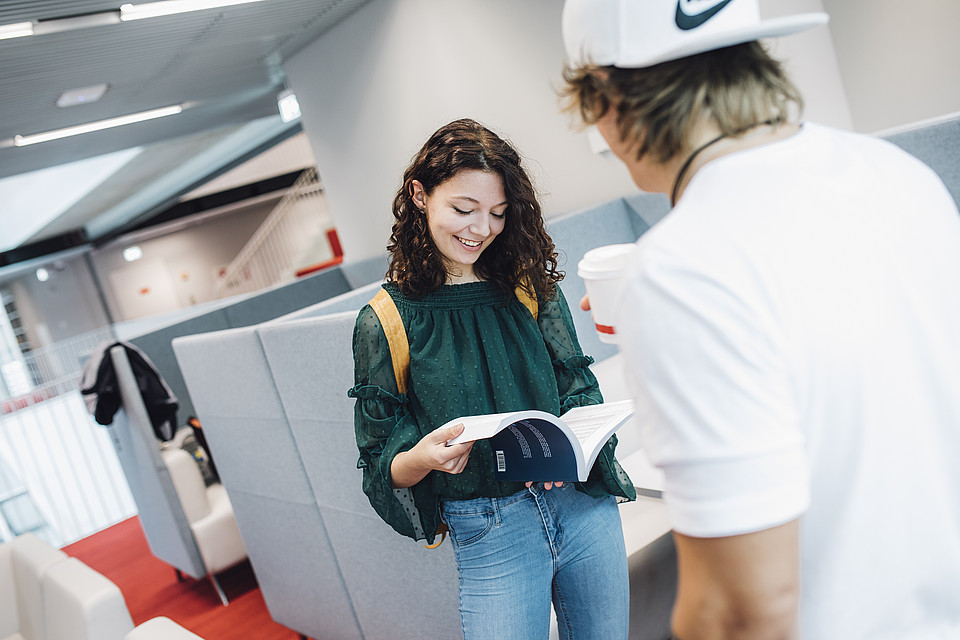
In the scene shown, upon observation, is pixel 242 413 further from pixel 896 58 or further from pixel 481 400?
pixel 896 58

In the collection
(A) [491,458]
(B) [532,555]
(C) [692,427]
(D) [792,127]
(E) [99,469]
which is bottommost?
(E) [99,469]

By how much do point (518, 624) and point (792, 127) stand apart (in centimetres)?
93

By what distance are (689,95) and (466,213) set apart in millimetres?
711

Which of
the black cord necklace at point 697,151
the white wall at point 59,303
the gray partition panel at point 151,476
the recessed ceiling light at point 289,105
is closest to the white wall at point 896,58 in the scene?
the black cord necklace at point 697,151

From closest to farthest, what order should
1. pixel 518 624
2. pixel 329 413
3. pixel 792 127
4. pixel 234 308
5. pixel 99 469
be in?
1. pixel 792 127
2. pixel 518 624
3. pixel 329 413
4. pixel 234 308
5. pixel 99 469

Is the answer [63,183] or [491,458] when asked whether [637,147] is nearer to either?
[491,458]

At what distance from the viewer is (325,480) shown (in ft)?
8.20

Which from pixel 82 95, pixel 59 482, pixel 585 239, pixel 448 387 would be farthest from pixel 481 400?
pixel 59 482

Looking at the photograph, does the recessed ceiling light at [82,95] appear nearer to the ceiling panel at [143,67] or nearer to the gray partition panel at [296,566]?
the ceiling panel at [143,67]

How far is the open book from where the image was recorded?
1115 mm

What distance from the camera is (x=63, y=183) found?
34.2 ft

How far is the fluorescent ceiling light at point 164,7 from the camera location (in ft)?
12.7

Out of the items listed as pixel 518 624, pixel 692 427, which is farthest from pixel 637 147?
pixel 518 624

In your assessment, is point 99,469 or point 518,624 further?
point 99,469
